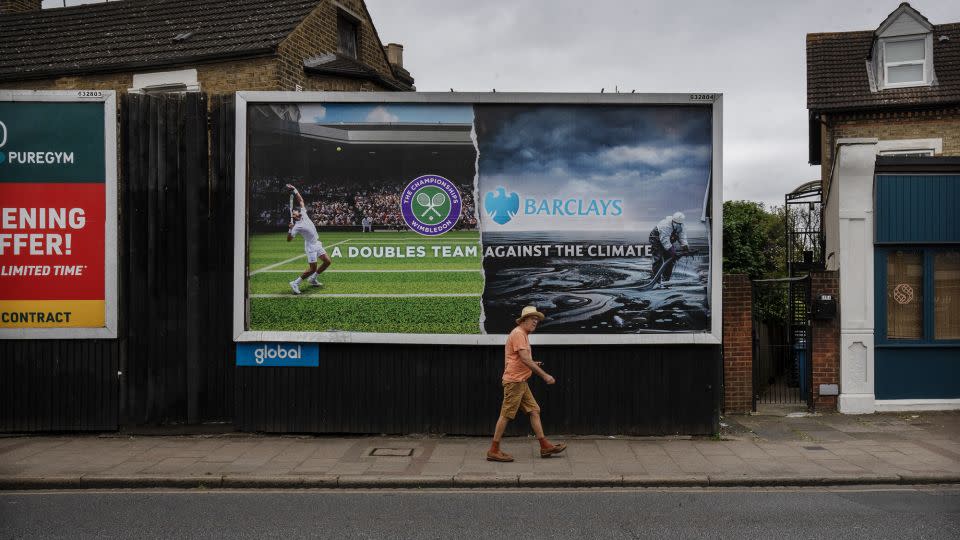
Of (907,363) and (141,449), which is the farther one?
(907,363)

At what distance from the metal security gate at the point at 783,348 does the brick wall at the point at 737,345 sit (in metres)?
0.45

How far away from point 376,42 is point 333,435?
13785 millimetres

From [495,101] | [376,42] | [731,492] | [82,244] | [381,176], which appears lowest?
[731,492]

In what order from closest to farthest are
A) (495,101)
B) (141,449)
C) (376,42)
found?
(141,449) → (495,101) → (376,42)

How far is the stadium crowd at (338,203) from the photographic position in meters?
10.4

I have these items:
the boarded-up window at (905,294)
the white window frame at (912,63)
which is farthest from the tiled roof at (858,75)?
the boarded-up window at (905,294)

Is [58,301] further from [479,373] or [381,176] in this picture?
[479,373]

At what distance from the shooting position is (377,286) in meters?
10.4

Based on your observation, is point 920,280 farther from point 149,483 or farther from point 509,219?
point 149,483

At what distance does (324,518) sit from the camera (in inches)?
275

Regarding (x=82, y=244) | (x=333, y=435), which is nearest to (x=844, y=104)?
(x=333, y=435)

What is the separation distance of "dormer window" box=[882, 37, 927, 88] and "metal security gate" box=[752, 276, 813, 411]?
30.7 ft

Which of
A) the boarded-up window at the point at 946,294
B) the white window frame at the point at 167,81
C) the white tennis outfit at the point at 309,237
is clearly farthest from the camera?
the white window frame at the point at 167,81

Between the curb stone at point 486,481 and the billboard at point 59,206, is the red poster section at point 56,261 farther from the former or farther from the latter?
the curb stone at point 486,481
